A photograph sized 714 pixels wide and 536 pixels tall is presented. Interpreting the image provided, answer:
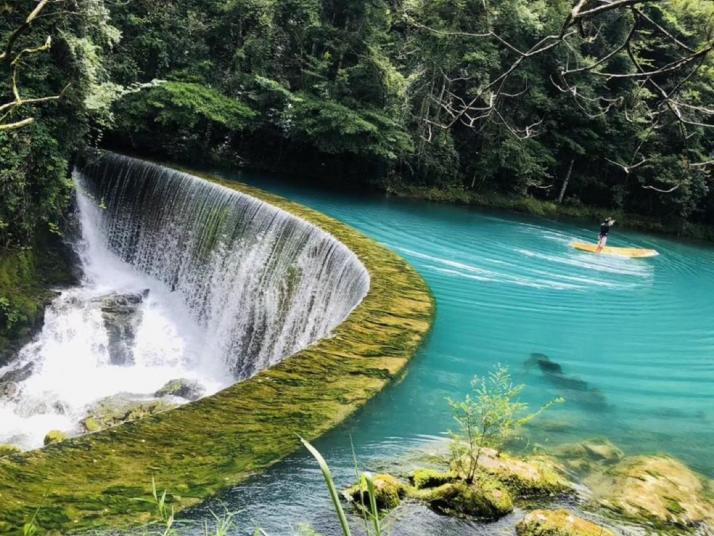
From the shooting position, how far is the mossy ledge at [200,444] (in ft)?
8.42

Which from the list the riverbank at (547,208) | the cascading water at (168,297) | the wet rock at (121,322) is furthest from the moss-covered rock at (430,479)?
the riverbank at (547,208)

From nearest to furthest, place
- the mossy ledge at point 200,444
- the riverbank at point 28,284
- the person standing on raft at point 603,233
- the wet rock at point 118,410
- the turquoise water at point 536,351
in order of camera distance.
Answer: the mossy ledge at point 200,444
the turquoise water at point 536,351
the wet rock at point 118,410
the riverbank at point 28,284
the person standing on raft at point 603,233

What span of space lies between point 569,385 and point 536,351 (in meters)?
0.95

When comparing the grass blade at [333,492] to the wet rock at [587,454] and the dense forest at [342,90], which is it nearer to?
the wet rock at [587,454]

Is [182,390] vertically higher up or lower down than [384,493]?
lower down

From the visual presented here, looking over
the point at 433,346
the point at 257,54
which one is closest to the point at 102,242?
the point at 257,54

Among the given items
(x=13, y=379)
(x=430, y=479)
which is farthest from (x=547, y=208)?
(x=430, y=479)

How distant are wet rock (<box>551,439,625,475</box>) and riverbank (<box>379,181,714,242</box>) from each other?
14910 mm

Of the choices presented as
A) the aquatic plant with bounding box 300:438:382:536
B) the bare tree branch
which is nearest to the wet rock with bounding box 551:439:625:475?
the aquatic plant with bounding box 300:438:382:536

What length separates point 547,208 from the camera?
21359 mm

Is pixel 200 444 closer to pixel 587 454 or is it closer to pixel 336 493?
pixel 336 493

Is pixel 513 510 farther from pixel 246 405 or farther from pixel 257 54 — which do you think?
pixel 257 54

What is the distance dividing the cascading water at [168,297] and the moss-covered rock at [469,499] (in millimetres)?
3623

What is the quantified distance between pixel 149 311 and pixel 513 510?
27.5 ft
